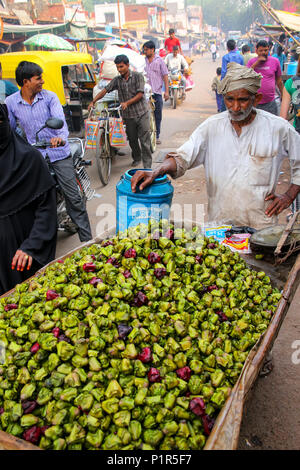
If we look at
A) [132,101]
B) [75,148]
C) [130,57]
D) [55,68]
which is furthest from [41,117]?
[130,57]

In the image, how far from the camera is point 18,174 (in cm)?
263

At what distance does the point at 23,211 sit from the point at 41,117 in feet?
5.82

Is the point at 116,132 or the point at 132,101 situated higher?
the point at 132,101

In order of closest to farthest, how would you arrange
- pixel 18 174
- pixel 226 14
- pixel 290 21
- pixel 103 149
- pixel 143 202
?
1. pixel 143 202
2. pixel 18 174
3. pixel 103 149
4. pixel 290 21
5. pixel 226 14

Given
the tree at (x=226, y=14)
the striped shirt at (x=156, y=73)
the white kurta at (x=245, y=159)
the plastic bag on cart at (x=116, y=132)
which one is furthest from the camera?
the tree at (x=226, y=14)

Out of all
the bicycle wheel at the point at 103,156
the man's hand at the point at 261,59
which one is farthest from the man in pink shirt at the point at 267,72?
the bicycle wheel at the point at 103,156

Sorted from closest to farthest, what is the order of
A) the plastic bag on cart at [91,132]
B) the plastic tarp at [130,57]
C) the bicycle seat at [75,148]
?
the bicycle seat at [75,148] < the plastic bag on cart at [91,132] < the plastic tarp at [130,57]

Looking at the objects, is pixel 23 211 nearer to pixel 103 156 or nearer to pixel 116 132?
pixel 103 156

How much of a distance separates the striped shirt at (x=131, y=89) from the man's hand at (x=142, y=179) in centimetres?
505

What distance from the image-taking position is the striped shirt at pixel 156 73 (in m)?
8.84

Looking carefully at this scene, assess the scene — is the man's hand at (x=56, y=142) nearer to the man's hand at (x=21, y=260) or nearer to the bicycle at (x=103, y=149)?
the man's hand at (x=21, y=260)

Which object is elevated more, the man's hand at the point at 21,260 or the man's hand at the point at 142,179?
the man's hand at the point at 142,179

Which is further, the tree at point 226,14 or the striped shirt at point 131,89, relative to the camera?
the tree at point 226,14

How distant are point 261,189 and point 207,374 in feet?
5.72
